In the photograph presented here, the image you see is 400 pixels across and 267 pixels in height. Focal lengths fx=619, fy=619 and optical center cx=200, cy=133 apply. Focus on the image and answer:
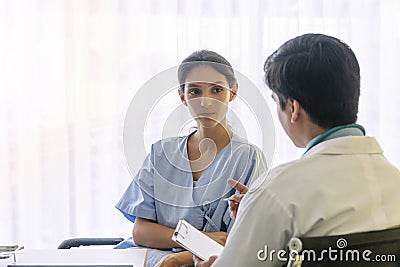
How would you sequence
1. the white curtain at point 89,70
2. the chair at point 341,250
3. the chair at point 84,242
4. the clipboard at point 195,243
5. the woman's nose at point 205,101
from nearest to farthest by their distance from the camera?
the chair at point 341,250
the clipboard at point 195,243
the woman's nose at point 205,101
the chair at point 84,242
the white curtain at point 89,70

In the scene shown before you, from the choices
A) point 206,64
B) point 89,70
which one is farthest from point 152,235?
point 89,70

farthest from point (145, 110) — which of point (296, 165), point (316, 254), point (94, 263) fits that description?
point (316, 254)

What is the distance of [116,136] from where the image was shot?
9.17 feet

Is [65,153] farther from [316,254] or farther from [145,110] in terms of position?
[316,254]

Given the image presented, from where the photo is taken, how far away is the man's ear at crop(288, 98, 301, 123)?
1196 millimetres

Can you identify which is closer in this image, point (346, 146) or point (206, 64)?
point (346, 146)

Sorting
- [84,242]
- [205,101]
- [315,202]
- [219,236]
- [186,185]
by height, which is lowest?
[84,242]

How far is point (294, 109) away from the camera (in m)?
1.20

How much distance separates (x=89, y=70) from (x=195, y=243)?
1.47m

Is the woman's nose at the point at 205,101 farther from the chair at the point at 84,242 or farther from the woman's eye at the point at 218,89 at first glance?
the chair at the point at 84,242

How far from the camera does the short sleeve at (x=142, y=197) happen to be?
1941 mm

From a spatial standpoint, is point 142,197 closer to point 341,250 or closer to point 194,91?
point 194,91

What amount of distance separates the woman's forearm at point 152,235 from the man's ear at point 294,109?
0.79m

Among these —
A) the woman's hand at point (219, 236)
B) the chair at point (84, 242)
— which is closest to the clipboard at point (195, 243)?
the woman's hand at point (219, 236)
